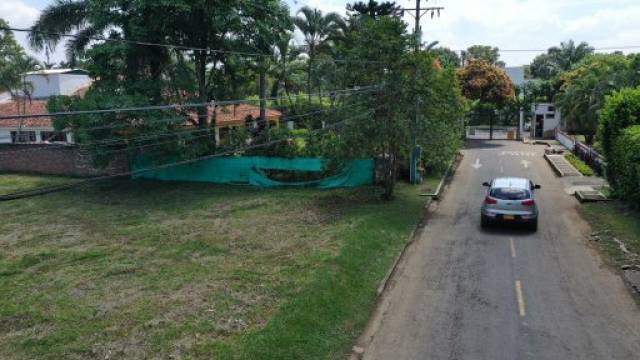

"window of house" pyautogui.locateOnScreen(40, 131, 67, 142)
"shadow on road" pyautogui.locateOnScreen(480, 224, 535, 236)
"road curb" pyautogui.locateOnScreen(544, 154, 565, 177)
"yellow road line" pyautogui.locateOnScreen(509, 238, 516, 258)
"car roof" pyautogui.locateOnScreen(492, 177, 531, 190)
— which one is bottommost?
"yellow road line" pyautogui.locateOnScreen(509, 238, 516, 258)

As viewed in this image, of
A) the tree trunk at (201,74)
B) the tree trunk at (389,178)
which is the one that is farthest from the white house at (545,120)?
the tree trunk at (201,74)

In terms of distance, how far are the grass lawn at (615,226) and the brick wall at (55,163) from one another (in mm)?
25439

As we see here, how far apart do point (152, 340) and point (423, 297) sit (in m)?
6.22

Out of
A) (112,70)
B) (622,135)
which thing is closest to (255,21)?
(112,70)

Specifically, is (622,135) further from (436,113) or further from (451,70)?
(451,70)

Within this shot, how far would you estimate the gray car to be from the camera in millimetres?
18188

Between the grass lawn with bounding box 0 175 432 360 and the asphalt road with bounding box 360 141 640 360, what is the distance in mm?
956

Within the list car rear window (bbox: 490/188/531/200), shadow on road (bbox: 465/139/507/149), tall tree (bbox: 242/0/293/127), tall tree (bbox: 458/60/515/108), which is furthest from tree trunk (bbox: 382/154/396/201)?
tall tree (bbox: 458/60/515/108)

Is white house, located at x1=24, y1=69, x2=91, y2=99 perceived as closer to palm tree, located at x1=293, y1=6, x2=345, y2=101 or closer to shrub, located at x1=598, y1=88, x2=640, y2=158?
palm tree, located at x1=293, y1=6, x2=345, y2=101

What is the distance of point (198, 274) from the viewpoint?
48.0ft

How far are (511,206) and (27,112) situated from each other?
125 feet

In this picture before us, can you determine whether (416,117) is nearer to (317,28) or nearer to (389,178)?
(389,178)

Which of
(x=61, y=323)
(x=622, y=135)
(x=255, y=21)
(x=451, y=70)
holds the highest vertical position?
(x=255, y=21)

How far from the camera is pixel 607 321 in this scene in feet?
37.8
